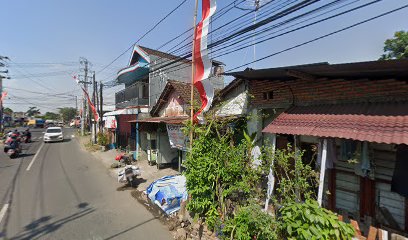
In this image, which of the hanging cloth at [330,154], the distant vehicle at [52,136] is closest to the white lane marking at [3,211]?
the hanging cloth at [330,154]

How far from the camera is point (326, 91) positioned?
6.02m

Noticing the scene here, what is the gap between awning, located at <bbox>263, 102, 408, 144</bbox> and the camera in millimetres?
4140

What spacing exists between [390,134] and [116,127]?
68.5 ft

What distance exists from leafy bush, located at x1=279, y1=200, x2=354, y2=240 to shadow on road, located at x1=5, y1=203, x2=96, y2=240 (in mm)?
6580

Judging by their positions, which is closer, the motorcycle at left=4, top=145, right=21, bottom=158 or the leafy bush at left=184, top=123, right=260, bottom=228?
the leafy bush at left=184, top=123, right=260, bottom=228

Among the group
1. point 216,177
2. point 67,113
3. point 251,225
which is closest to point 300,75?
point 216,177

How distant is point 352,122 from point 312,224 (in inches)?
92.3

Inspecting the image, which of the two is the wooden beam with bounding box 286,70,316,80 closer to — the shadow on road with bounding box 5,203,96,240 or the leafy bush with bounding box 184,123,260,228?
the leafy bush with bounding box 184,123,260,228

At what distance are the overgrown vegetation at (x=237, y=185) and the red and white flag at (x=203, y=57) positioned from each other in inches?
40.8

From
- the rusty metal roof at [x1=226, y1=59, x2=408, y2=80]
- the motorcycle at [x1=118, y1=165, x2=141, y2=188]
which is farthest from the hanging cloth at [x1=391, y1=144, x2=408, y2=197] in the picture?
the motorcycle at [x1=118, y1=165, x2=141, y2=188]

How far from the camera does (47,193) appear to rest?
9.48 metres

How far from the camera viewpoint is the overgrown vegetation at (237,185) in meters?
5.00

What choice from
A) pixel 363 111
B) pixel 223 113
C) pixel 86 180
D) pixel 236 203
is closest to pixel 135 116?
pixel 86 180

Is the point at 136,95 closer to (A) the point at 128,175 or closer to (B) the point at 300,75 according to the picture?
(A) the point at 128,175
